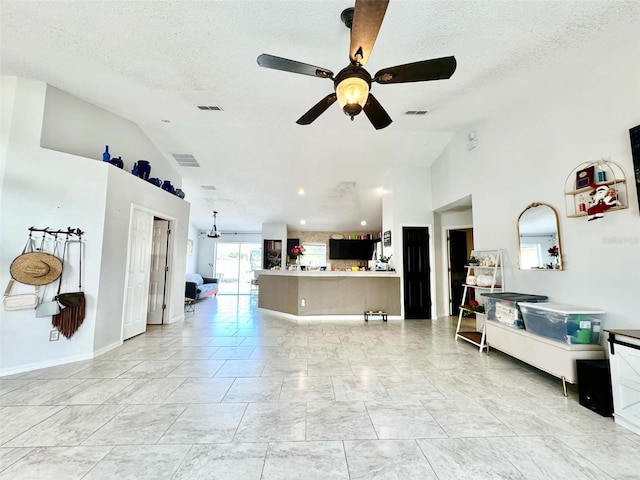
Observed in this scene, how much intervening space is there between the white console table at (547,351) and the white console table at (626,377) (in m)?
0.36

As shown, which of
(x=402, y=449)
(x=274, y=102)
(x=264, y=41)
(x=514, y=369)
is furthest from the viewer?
(x=274, y=102)

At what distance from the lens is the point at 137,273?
14.6ft

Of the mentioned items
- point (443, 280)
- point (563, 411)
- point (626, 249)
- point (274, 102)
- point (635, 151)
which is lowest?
point (563, 411)

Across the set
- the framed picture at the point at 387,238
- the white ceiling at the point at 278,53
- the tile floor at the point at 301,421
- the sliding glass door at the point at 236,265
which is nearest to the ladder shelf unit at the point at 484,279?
the tile floor at the point at 301,421

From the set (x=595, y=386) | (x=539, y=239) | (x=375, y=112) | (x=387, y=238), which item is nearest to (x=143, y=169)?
(x=375, y=112)

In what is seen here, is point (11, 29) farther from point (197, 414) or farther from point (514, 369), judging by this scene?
point (514, 369)

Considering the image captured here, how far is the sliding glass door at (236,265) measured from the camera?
1109 cm

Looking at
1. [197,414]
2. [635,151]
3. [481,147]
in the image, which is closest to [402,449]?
[197,414]

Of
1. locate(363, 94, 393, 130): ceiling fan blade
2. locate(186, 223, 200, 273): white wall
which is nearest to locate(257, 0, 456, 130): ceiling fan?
locate(363, 94, 393, 130): ceiling fan blade

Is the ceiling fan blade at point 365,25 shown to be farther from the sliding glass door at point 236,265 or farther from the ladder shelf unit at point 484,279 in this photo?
the sliding glass door at point 236,265

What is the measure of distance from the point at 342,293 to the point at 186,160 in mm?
4586

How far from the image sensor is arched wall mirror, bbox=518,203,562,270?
3166mm

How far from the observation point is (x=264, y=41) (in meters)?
2.60

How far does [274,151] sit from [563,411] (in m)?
5.78
